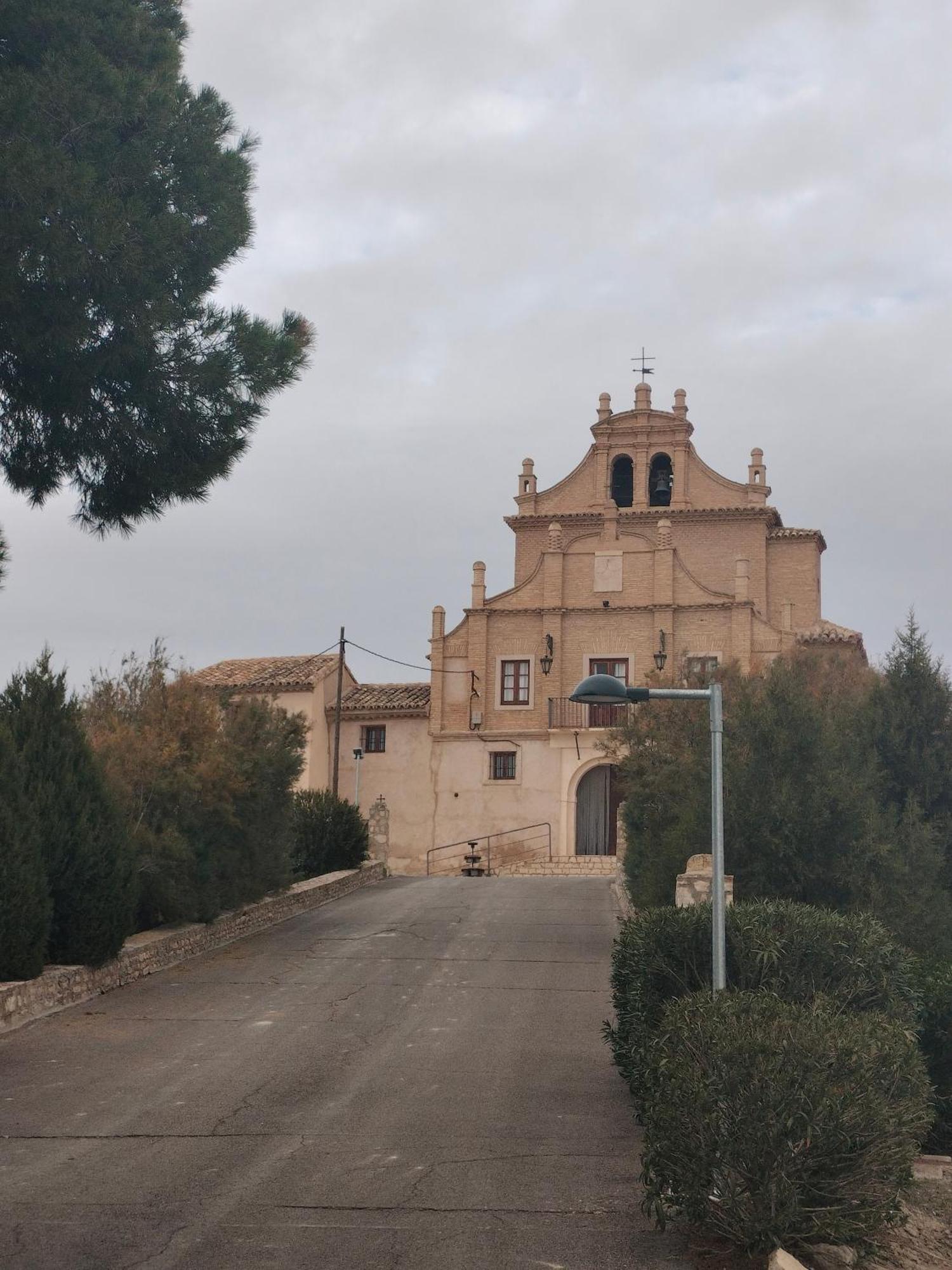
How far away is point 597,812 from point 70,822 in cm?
2433

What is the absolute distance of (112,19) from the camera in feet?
42.1

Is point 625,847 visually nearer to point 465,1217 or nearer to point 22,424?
point 22,424

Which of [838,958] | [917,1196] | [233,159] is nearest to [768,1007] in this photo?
[917,1196]

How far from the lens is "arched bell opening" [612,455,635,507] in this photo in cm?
4262

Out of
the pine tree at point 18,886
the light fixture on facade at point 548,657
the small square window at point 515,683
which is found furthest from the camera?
the small square window at point 515,683

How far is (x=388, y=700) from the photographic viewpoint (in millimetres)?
41156

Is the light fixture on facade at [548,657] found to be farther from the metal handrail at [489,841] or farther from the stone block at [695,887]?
the stone block at [695,887]

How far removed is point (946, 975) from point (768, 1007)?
5784mm

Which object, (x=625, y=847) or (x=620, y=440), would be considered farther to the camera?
(x=620, y=440)

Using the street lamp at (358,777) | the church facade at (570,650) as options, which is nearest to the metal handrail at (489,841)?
the church facade at (570,650)

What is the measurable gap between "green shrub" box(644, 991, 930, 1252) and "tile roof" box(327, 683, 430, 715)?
32.7 meters

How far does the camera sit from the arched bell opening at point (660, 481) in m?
42.0

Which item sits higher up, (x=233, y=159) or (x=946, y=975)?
(x=233, y=159)

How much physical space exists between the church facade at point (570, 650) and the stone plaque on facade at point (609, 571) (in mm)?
41
